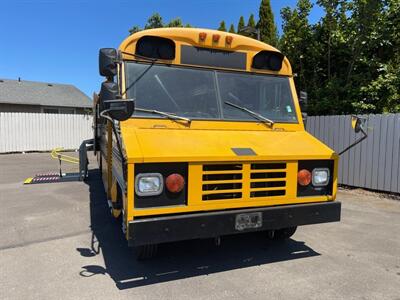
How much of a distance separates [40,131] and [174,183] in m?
18.1

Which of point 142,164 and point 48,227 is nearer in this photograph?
point 142,164

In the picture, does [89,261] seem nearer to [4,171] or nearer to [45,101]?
[4,171]

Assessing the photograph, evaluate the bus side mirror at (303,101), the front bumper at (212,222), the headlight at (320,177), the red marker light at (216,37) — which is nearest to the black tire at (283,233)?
the front bumper at (212,222)

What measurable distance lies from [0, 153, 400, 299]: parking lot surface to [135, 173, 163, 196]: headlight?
3.32 feet

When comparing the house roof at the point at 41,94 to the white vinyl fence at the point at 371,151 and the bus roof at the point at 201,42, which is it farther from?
the bus roof at the point at 201,42

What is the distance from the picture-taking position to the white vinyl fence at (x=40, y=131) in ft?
58.9

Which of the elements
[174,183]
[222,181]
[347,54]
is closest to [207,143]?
[222,181]

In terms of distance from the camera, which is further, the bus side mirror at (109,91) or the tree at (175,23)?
the tree at (175,23)

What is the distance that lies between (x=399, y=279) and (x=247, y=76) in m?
2.91

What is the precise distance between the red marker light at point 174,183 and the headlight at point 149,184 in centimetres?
7

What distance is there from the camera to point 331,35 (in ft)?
34.1

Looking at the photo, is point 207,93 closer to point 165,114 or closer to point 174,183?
point 165,114

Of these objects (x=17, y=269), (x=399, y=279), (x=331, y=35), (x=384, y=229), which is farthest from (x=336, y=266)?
(x=331, y=35)

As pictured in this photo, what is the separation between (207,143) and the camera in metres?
3.46
